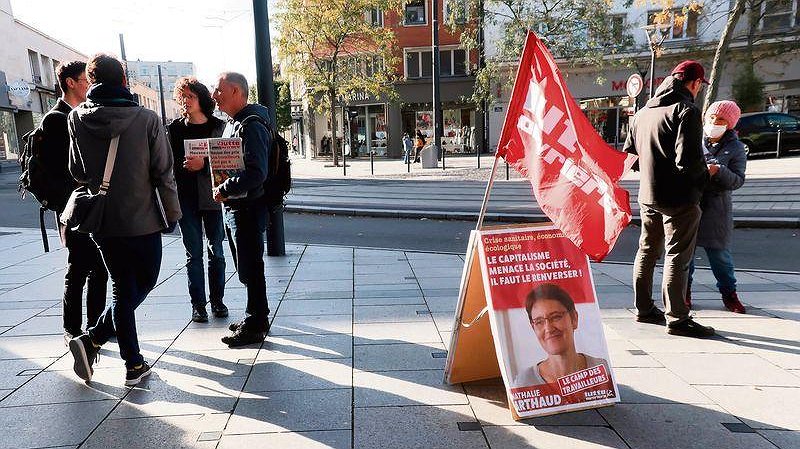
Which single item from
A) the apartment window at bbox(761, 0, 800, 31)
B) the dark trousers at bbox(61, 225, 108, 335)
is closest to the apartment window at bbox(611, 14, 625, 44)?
the apartment window at bbox(761, 0, 800, 31)

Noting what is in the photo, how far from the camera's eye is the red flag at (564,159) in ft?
8.68

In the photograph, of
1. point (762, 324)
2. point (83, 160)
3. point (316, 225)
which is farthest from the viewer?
point (316, 225)

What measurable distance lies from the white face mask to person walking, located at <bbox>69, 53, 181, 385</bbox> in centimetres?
433

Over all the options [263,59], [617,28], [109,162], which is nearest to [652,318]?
[109,162]

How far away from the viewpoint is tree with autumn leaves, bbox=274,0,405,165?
76.4ft

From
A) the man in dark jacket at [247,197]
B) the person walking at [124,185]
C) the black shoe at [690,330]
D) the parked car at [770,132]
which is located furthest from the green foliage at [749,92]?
the person walking at [124,185]

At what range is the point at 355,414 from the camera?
298 cm

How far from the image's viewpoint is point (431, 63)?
1300 inches

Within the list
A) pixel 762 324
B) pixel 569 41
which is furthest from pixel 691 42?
pixel 762 324

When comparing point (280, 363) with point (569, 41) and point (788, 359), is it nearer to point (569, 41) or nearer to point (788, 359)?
point (788, 359)

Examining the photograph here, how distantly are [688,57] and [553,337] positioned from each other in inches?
1185

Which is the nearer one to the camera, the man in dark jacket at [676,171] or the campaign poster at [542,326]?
the campaign poster at [542,326]

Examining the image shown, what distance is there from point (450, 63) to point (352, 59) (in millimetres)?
8172

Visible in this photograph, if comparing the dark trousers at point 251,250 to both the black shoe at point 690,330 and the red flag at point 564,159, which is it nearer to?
the red flag at point 564,159
